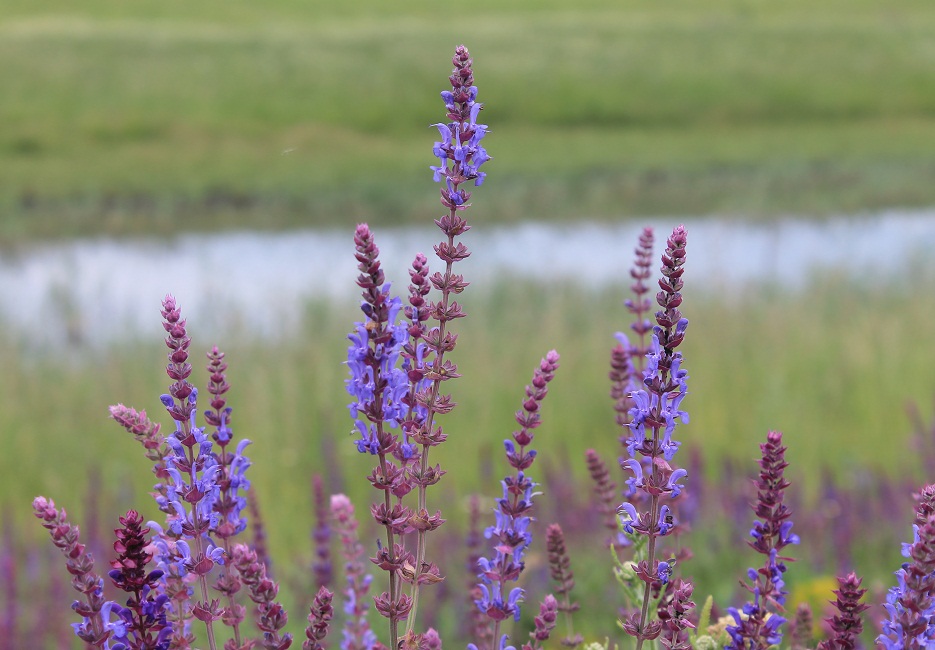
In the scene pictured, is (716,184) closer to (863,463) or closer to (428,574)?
(863,463)

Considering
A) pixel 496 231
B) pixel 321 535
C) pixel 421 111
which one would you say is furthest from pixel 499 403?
pixel 421 111

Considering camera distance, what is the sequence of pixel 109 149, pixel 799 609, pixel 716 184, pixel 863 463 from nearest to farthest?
pixel 799 609, pixel 863 463, pixel 716 184, pixel 109 149

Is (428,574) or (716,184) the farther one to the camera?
(716,184)

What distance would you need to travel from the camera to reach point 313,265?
527 inches

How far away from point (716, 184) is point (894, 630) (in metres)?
20.7

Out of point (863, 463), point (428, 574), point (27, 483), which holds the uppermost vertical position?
point (428, 574)

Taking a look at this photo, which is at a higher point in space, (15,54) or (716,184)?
(15,54)

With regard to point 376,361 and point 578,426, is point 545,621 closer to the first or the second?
point 376,361

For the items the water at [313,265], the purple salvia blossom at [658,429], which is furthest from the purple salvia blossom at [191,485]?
the water at [313,265]

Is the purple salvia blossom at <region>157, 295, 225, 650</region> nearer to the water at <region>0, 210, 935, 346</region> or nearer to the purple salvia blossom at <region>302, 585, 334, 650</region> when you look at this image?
the purple salvia blossom at <region>302, 585, 334, 650</region>

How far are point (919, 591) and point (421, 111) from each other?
25.2 meters

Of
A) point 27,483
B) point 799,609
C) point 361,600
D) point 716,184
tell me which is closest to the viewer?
point 799,609

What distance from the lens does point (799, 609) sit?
4.92 feet

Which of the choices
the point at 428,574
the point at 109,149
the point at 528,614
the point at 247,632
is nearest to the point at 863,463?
the point at 528,614
